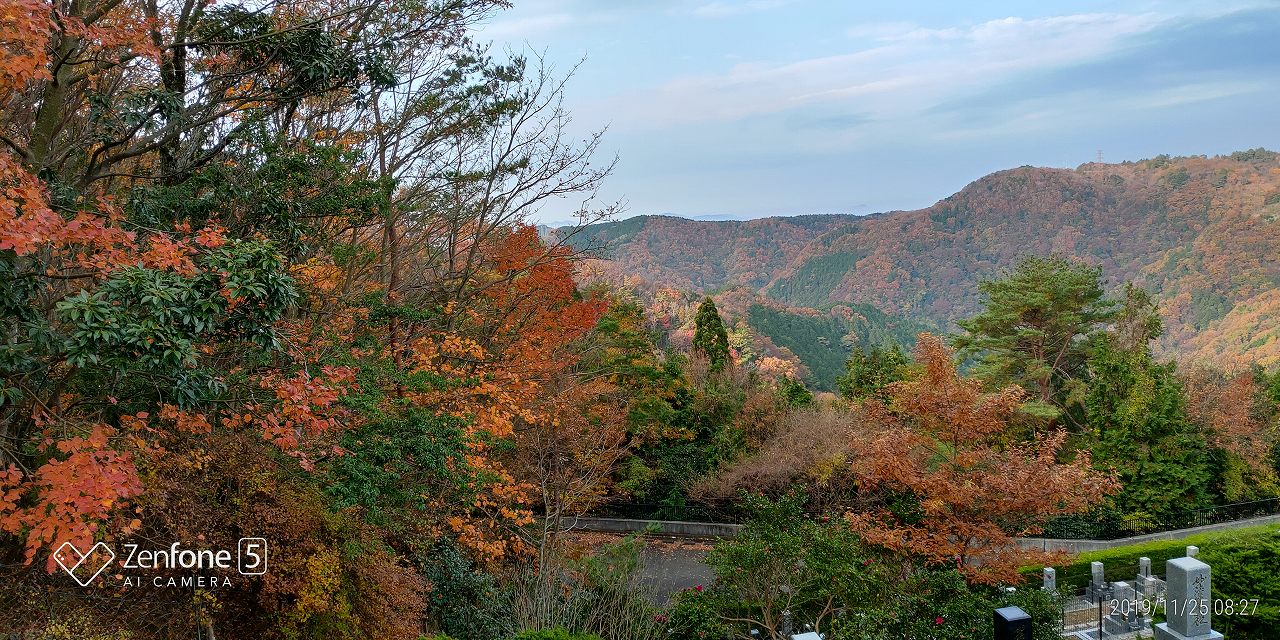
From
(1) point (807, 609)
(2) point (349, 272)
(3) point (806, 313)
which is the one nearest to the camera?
(1) point (807, 609)

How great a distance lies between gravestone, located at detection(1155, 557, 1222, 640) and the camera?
295 inches

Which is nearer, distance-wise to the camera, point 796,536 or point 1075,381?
point 796,536

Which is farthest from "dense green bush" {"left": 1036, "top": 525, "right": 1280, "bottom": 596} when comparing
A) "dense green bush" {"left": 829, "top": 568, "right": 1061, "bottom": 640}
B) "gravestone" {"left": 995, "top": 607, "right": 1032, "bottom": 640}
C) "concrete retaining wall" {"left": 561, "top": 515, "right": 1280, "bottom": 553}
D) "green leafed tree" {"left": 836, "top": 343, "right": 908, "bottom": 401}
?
"green leafed tree" {"left": 836, "top": 343, "right": 908, "bottom": 401}

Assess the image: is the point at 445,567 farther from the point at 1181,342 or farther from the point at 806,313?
the point at 1181,342

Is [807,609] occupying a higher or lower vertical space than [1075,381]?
lower

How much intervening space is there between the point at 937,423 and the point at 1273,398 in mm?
18266

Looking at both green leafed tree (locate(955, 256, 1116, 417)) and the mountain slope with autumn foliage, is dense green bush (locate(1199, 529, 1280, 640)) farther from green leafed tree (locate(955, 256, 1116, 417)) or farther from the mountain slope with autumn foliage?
the mountain slope with autumn foliage

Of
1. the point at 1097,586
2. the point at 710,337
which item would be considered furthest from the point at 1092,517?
the point at 710,337

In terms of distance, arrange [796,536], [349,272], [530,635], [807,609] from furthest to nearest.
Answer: [349,272], [807,609], [796,536], [530,635]

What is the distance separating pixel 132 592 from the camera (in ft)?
22.5

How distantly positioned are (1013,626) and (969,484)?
12.2 feet

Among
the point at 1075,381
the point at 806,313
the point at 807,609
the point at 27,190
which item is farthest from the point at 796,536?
the point at 806,313

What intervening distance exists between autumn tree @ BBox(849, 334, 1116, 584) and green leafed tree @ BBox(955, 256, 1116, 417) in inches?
430

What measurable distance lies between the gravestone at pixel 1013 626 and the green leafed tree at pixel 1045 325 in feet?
52.4
